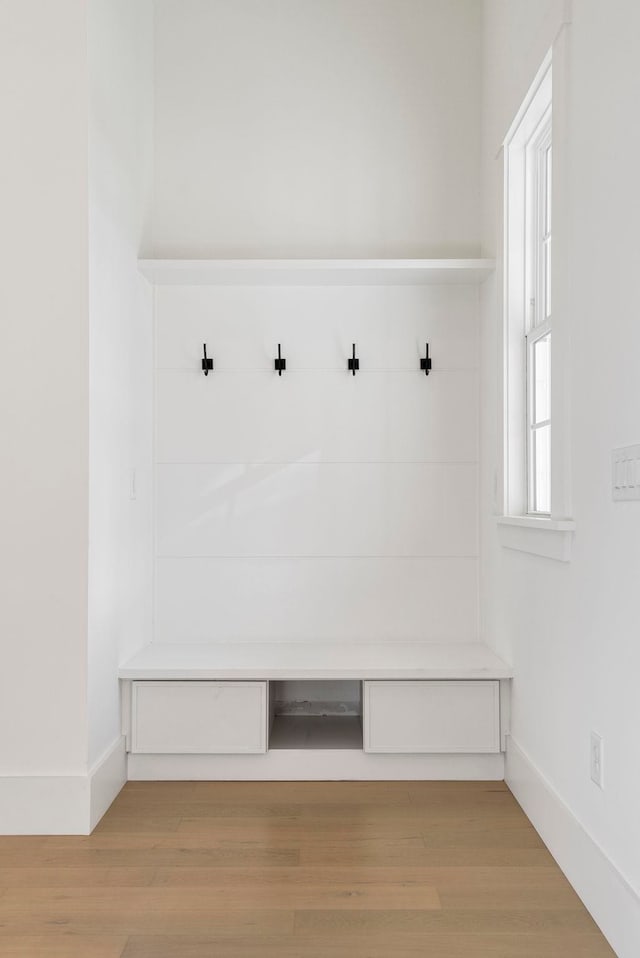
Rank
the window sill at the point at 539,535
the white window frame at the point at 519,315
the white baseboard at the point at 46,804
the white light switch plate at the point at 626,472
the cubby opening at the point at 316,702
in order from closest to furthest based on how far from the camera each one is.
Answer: the white light switch plate at the point at 626,472 → the window sill at the point at 539,535 → the white baseboard at the point at 46,804 → the white window frame at the point at 519,315 → the cubby opening at the point at 316,702

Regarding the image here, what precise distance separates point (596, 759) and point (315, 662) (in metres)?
1.20

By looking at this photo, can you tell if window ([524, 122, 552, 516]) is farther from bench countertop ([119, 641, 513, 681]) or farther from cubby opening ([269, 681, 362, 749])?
cubby opening ([269, 681, 362, 749])

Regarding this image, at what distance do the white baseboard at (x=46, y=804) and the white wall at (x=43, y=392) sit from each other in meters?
0.01

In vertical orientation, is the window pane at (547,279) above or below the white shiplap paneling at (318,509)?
above

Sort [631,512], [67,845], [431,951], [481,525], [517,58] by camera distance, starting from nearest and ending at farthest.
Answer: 1. [631,512]
2. [431,951]
3. [67,845]
4. [517,58]
5. [481,525]

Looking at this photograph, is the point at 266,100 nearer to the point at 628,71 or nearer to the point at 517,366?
the point at 517,366

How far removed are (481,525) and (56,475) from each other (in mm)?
1756

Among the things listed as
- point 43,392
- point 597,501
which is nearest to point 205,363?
point 43,392

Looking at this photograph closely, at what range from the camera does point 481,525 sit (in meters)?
3.29

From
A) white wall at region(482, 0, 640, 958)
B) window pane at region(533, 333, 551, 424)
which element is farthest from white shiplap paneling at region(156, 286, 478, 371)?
white wall at region(482, 0, 640, 958)

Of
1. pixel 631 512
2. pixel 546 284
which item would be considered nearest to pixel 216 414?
pixel 546 284

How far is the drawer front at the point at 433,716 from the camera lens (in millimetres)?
2826

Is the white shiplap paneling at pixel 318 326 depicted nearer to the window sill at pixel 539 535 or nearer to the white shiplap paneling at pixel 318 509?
the white shiplap paneling at pixel 318 509

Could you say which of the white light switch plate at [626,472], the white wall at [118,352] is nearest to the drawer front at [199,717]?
the white wall at [118,352]
